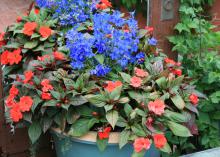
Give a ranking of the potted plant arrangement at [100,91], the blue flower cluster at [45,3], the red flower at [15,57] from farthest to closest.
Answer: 1. the blue flower cluster at [45,3]
2. the red flower at [15,57]
3. the potted plant arrangement at [100,91]

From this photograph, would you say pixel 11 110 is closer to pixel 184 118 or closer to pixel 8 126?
pixel 8 126

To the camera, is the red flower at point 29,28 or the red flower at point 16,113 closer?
the red flower at point 16,113

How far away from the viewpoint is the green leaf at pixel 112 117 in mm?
2320

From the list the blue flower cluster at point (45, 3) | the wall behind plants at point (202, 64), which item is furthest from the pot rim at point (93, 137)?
the blue flower cluster at point (45, 3)

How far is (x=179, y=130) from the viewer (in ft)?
7.83

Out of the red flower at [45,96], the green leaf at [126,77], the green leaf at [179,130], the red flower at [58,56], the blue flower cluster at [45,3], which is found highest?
the blue flower cluster at [45,3]

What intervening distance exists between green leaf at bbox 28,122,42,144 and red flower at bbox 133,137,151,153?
1.83 ft

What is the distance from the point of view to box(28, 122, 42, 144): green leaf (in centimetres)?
252

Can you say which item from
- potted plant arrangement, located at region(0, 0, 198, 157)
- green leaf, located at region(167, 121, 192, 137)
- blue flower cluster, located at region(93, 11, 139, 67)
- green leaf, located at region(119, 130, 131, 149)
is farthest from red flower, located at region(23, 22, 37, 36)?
green leaf, located at region(167, 121, 192, 137)

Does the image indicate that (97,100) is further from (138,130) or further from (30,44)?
(30,44)

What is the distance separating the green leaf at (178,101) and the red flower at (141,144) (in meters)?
0.28

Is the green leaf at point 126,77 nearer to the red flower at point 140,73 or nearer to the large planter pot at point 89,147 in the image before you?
the red flower at point 140,73

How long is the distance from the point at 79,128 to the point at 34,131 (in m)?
0.28

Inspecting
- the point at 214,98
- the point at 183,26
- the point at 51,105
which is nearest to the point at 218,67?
the point at 214,98
